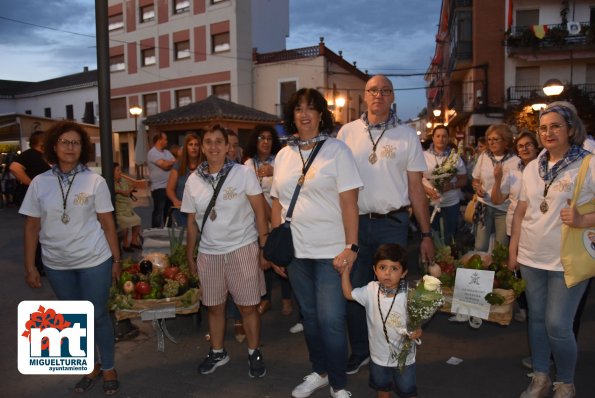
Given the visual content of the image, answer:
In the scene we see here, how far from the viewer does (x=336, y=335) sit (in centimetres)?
349

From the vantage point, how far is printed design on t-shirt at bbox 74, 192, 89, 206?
144 inches

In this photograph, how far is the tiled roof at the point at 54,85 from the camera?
40281 mm

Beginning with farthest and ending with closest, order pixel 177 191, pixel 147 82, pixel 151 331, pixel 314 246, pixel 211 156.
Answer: pixel 147 82, pixel 177 191, pixel 151 331, pixel 211 156, pixel 314 246

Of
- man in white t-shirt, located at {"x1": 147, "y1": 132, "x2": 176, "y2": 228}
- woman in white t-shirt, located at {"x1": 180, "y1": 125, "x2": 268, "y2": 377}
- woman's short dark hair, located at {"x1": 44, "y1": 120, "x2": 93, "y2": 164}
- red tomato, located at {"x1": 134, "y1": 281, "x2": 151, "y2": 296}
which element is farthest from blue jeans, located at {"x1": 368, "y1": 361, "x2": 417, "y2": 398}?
man in white t-shirt, located at {"x1": 147, "y1": 132, "x2": 176, "y2": 228}

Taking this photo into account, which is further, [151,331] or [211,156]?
[151,331]

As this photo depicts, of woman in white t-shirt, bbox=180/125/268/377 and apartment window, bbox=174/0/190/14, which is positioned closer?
woman in white t-shirt, bbox=180/125/268/377

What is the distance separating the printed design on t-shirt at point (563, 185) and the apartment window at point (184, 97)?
30.2 metres

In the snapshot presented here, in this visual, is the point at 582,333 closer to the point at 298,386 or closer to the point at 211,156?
the point at 298,386

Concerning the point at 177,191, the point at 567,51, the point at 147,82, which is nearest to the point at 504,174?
the point at 177,191

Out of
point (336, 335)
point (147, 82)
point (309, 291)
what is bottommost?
point (336, 335)

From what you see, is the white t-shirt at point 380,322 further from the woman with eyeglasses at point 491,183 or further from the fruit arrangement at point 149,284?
the woman with eyeglasses at point 491,183

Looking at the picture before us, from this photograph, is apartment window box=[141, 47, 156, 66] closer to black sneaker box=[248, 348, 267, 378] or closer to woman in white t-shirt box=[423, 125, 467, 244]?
woman in white t-shirt box=[423, 125, 467, 244]

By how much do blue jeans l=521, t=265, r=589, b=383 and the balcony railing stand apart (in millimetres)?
27249

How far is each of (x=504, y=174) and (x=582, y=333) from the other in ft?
6.07
